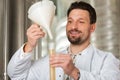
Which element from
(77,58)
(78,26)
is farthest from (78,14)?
(77,58)

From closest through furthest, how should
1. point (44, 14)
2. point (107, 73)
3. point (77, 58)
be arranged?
point (44, 14), point (107, 73), point (77, 58)

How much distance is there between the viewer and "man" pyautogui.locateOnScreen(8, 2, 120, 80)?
40.2 inches

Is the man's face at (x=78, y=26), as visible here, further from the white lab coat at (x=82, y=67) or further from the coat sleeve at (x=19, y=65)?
the coat sleeve at (x=19, y=65)

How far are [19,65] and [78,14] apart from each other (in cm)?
30

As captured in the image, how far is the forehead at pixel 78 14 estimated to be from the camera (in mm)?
1125

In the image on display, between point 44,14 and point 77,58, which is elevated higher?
point 44,14

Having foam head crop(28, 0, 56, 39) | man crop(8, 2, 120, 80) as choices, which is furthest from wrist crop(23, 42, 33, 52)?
foam head crop(28, 0, 56, 39)

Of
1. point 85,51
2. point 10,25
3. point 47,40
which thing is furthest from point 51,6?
point 47,40

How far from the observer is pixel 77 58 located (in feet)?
3.73

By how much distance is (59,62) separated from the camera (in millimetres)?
890

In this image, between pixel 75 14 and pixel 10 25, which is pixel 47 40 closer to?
pixel 10 25

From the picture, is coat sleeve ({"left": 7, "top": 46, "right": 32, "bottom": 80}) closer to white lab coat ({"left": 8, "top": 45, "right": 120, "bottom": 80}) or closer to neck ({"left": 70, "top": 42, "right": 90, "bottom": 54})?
white lab coat ({"left": 8, "top": 45, "right": 120, "bottom": 80})

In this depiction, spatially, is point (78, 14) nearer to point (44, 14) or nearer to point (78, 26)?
point (78, 26)

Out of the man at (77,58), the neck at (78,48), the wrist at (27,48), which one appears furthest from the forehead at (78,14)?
the wrist at (27,48)
